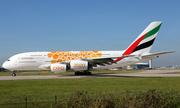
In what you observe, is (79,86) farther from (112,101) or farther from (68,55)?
(68,55)

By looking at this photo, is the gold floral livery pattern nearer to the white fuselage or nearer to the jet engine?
the white fuselage

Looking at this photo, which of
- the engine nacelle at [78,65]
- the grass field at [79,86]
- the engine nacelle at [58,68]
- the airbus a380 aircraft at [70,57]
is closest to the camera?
the grass field at [79,86]

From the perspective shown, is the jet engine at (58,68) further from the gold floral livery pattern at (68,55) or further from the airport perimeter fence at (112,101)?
the airport perimeter fence at (112,101)

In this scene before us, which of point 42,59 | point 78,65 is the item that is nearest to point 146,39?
point 78,65

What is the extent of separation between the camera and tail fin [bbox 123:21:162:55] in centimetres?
3188

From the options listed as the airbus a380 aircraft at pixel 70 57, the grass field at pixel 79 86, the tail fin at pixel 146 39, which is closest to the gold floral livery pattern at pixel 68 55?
the airbus a380 aircraft at pixel 70 57

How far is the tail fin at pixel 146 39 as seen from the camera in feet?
105

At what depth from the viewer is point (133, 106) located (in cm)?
768

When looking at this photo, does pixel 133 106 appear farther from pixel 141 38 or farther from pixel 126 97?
pixel 141 38

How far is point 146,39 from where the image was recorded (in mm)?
32000

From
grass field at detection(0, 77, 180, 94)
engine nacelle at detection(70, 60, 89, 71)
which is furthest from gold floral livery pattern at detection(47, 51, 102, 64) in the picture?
grass field at detection(0, 77, 180, 94)

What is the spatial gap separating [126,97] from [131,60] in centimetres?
2501

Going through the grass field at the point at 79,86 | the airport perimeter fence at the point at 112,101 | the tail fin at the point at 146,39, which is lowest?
the grass field at the point at 79,86

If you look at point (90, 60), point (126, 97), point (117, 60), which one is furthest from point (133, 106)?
point (117, 60)
